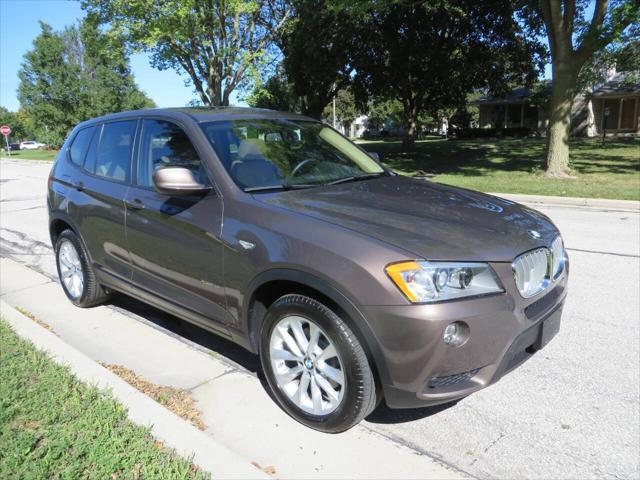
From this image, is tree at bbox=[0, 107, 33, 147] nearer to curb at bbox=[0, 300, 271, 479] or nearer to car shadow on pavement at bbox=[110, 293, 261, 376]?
car shadow on pavement at bbox=[110, 293, 261, 376]

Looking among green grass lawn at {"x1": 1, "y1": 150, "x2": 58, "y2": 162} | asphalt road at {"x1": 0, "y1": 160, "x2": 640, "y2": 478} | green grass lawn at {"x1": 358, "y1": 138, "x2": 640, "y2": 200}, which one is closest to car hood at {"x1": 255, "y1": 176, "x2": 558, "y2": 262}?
asphalt road at {"x1": 0, "y1": 160, "x2": 640, "y2": 478}

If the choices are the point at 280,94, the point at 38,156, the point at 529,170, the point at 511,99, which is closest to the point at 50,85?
the point at 38,156

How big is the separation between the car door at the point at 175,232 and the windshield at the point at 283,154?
0.22 meters

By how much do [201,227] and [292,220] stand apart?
72cm

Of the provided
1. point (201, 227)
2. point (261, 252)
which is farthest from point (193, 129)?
point (261, 252)

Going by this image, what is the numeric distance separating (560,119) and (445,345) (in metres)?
14.2

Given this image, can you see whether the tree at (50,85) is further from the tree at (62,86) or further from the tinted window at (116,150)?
the tinted window at (116,150)

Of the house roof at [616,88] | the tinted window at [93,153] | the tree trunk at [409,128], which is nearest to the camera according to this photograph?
the tinted window at [93,153]

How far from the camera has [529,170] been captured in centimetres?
1647

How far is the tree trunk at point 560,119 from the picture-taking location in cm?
1414

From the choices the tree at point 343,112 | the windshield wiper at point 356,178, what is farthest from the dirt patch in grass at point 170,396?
the tree at point 343,112

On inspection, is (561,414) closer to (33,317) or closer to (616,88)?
(33,317)

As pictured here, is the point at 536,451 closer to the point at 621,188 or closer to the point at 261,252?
the point at 261,252

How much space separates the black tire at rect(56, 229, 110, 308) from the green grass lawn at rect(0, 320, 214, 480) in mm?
1356
